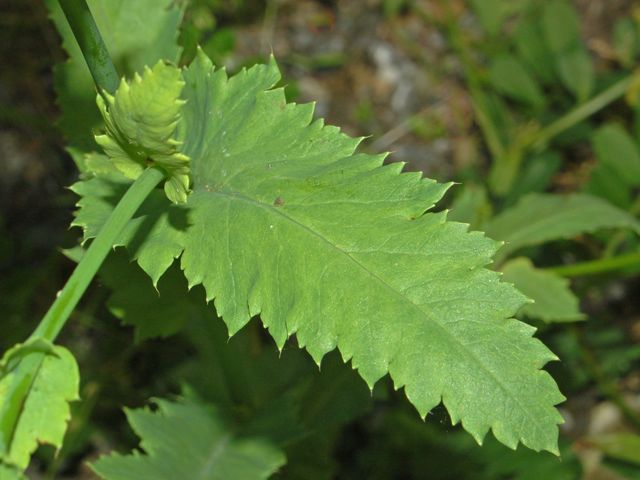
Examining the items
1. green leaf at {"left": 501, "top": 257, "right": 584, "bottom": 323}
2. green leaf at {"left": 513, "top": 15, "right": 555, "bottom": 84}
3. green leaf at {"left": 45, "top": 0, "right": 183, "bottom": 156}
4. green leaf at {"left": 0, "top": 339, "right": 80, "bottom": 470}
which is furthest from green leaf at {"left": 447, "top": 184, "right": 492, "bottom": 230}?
green leaf at {"left": 0, "top": 339, "right": 80, "bottom": 470}

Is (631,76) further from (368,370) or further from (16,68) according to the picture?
(16,68)

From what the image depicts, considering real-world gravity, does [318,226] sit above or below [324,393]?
above

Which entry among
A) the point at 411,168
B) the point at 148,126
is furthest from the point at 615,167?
the point at 148,126

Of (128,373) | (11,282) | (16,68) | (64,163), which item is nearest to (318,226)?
(128,373)

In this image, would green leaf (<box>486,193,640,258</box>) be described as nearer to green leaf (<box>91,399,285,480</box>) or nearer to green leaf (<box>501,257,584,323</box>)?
green leaf (<box>501,257,584,323</box>)

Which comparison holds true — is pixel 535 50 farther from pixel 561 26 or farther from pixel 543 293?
pixel 543 293

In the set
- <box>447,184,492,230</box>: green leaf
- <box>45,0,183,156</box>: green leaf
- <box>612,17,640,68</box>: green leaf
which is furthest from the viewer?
<box>612,17,640,68</box>: green leaf
